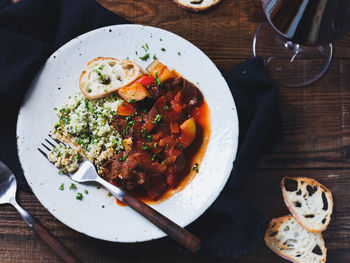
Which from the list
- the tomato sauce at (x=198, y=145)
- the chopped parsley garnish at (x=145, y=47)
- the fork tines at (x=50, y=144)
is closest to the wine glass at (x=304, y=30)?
the tomato sauce at (x=198, y=145)

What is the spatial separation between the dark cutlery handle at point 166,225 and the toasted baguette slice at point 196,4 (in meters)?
1.76

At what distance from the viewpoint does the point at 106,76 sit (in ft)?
9.77

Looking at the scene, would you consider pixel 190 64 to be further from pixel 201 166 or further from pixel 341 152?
pixel 341 152

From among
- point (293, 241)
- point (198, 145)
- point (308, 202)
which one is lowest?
point (293, 241)

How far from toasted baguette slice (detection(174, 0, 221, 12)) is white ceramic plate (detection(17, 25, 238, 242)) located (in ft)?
1.54

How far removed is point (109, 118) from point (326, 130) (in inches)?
75.6

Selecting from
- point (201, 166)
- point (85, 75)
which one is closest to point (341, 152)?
point (201, 166)

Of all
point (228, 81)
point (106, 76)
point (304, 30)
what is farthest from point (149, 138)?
point (304, 30)

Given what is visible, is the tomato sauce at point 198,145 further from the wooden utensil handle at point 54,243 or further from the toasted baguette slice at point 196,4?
the wooden utensil handle at point 54,243

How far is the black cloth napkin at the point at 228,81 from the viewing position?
296 cm

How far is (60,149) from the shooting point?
9.39 feet

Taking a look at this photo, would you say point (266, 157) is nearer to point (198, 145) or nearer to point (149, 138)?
point (198, 145)

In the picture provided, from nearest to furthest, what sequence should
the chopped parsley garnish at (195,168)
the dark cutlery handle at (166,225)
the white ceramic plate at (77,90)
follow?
1. the dark cutlery handle at (166,225)
2. the white ceramic plate at (77,90)
3. the chopped parsley garnish at (195,168)

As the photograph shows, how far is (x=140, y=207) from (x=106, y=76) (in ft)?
3.55
